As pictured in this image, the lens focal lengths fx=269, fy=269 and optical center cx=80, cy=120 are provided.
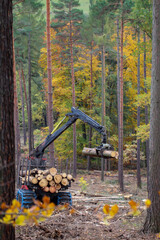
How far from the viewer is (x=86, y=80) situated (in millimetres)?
26000

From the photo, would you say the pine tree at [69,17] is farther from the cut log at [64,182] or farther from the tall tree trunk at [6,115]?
the tall tree trunk at [6,115]

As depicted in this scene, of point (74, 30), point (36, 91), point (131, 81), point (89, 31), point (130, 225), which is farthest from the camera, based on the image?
point (36, 91)

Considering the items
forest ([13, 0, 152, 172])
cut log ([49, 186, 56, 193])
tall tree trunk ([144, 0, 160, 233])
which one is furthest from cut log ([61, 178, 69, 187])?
forest ([13, 0, 152, 172])

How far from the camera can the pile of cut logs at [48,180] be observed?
10.3 meters

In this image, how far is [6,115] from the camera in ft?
13.4

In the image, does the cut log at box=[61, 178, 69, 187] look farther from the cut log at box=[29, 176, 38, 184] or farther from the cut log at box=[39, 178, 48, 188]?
the cut log at box=[29, 176, 38, 184]

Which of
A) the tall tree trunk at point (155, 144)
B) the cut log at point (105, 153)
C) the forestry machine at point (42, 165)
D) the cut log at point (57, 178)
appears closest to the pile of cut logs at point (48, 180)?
the cut log at point (57, 178)

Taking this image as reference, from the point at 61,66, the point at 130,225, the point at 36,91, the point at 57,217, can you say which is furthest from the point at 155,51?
the point at 36,91

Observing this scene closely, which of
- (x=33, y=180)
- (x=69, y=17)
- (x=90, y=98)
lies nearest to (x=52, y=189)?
(x=33, y=180)

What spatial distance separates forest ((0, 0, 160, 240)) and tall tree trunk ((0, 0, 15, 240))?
0.01 meters

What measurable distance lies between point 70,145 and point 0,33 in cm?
2101

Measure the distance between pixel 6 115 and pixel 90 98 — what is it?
2211 centimetres

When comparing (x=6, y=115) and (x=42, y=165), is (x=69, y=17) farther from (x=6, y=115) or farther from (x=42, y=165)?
(x=6, y=115)

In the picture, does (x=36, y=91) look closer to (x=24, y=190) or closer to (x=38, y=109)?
(x=38, y=109)
